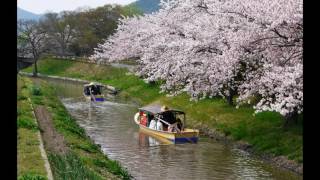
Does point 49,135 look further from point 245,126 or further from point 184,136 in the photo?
point 245,126

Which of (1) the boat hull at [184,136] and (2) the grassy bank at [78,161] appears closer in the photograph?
(2) the grassy bank at [78,161]

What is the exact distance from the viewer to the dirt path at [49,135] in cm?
2129

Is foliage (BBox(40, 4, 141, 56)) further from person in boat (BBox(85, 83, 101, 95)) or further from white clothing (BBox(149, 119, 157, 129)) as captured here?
white clothing (BBox(149, 119, 157, 129))

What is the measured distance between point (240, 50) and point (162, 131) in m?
8.31

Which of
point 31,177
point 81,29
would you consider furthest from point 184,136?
point 81,29

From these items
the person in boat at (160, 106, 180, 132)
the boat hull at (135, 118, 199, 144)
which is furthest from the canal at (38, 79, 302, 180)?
the person in boat at (160, 106, 180, 132)

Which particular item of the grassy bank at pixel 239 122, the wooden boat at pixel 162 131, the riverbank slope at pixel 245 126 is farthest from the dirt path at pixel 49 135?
the grassy bank at pixel 239 122

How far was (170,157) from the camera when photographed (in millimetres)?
25094

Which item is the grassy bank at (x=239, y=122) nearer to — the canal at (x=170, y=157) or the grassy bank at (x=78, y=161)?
the canal at (x=170, y=157)

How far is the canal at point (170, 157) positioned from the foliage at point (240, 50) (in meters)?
3.06

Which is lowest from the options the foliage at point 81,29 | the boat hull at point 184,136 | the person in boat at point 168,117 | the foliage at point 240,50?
the boat hull at point 184,136

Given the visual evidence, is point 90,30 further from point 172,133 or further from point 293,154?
point 293,154
